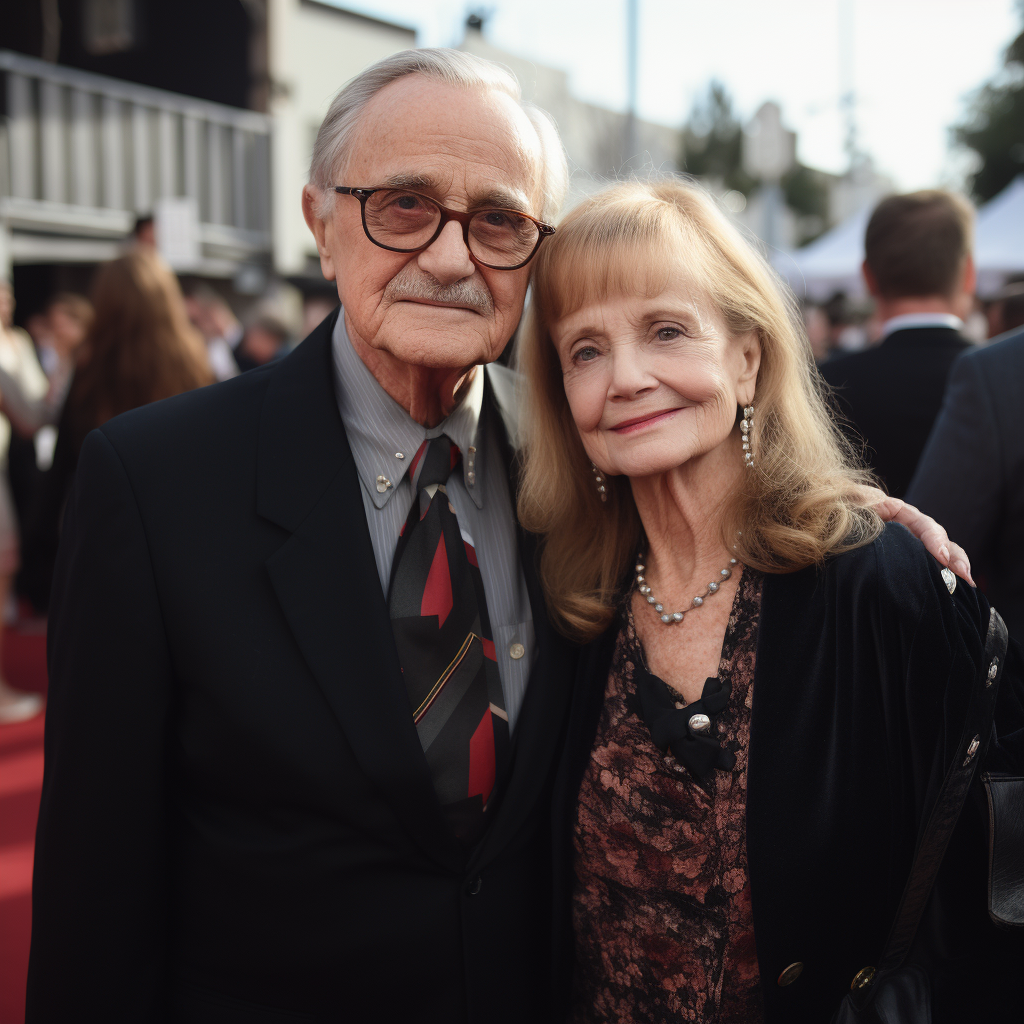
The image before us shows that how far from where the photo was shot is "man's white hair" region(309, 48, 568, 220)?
1.77 meters

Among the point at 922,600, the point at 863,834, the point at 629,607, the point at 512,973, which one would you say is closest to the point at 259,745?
the point at 512,973

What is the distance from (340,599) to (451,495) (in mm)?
368

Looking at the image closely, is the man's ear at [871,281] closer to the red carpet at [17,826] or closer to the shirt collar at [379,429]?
the shirt collar at [379,429]

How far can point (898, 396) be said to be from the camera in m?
3.37

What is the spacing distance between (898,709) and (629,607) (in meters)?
0.55

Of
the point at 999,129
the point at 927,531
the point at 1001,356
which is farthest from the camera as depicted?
the point at 999,129

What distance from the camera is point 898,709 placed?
1640mm

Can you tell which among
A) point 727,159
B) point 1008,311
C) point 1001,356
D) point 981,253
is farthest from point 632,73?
point 727,159

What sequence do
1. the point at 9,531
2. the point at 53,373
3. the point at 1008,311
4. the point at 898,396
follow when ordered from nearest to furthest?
the point at 898,396
the point at 1008,311
the point at 9,531
the point at 53,373

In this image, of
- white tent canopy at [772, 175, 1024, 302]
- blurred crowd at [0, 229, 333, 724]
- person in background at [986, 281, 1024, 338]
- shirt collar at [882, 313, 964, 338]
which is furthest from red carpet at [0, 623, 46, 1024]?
white tent canopy at [772, 175, 1024, 302]

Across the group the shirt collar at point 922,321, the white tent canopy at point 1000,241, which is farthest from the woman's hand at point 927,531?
the white tent canopy at point 1000,241

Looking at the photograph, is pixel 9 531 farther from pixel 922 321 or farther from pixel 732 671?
pixel 922 321

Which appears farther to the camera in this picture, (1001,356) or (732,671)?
(1001,356)

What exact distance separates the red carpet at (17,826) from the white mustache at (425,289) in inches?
77.1
